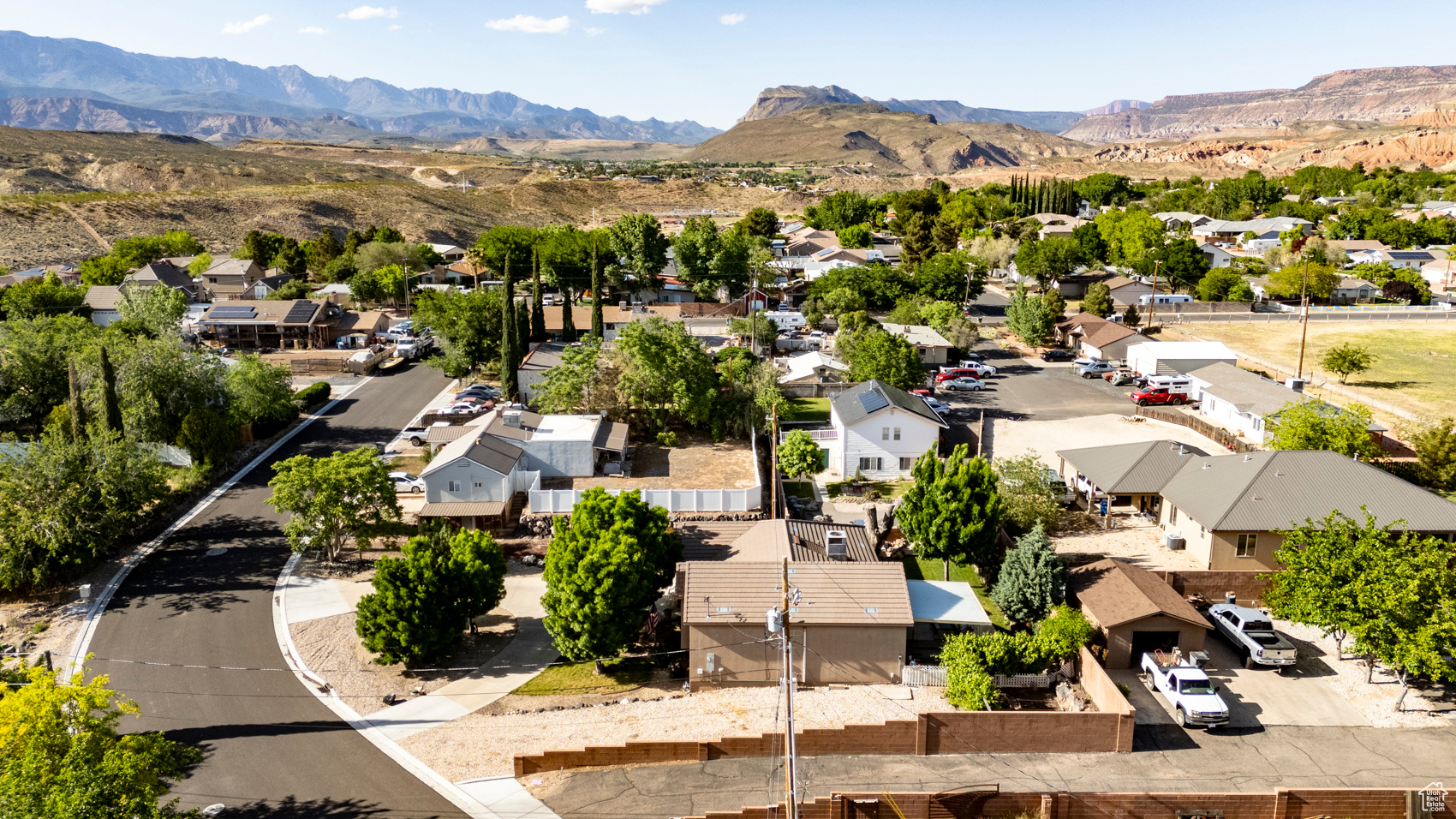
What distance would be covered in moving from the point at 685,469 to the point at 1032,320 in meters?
39.6

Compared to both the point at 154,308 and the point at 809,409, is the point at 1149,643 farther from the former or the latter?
the point at 154,308

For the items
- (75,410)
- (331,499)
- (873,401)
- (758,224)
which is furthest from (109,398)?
(758,224)

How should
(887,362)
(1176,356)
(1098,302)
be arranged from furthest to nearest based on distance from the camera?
(1098,302), (1176,356), (887,362)

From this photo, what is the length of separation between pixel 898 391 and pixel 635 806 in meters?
31.0

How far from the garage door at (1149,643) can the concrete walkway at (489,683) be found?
18655 millimetres

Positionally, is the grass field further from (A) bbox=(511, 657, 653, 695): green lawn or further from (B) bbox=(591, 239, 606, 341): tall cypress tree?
(A) bbox=(511, 657, 653, 695): green lawn

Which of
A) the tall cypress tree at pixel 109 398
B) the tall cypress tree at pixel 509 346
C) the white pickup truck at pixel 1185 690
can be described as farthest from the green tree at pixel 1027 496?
the tall cypress tree at pixel 109 398

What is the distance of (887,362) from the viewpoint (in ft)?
177

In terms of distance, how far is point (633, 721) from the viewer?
26.0 metres

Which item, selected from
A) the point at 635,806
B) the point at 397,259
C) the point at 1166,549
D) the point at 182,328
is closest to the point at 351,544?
the point at 635,806

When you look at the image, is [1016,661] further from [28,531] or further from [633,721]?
[28,531]

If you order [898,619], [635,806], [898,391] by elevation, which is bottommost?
[635,806]

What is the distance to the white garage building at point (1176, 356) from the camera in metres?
62.1

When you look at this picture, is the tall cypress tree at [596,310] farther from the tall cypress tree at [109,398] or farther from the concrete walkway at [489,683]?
the concrete walkway at [489,683]
